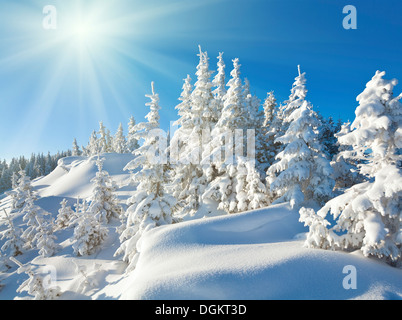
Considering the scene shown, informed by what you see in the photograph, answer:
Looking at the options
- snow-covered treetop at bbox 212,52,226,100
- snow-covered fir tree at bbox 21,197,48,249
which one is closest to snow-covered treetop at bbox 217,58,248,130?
snow-covered treetop at bbox 212,52,226,100

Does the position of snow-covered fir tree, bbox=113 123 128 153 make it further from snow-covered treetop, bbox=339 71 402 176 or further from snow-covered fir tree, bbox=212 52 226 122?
snow-covered treetop, bbox=339 71 402 176

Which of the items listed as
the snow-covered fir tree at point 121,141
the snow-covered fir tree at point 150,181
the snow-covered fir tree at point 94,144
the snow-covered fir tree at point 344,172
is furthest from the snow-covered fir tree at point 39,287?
the snow-covered fir tree at point 121,141

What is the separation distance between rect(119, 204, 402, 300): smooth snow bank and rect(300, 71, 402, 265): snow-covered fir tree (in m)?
0.64

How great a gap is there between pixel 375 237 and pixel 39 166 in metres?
136

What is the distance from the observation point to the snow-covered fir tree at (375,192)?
6.84 m

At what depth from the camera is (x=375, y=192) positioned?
6.78 meters

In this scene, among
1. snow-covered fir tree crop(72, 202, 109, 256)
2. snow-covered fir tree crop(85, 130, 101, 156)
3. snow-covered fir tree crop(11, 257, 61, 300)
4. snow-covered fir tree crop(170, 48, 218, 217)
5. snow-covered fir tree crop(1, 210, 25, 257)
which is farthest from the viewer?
snow-covered fir tree crop(85, 130, 101, 156)

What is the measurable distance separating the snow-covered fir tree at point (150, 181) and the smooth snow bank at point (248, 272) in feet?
15.3

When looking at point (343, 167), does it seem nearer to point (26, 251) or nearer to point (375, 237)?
point (375, 237)

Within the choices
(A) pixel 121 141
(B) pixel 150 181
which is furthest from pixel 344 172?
(A) pixel 121 141

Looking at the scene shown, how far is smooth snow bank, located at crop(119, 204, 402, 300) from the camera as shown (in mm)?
5680

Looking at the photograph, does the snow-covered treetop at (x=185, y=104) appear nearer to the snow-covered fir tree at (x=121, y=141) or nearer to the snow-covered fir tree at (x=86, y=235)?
the snow-covered fir tree at (x=86, y=235)

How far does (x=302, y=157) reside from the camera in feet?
47.0
